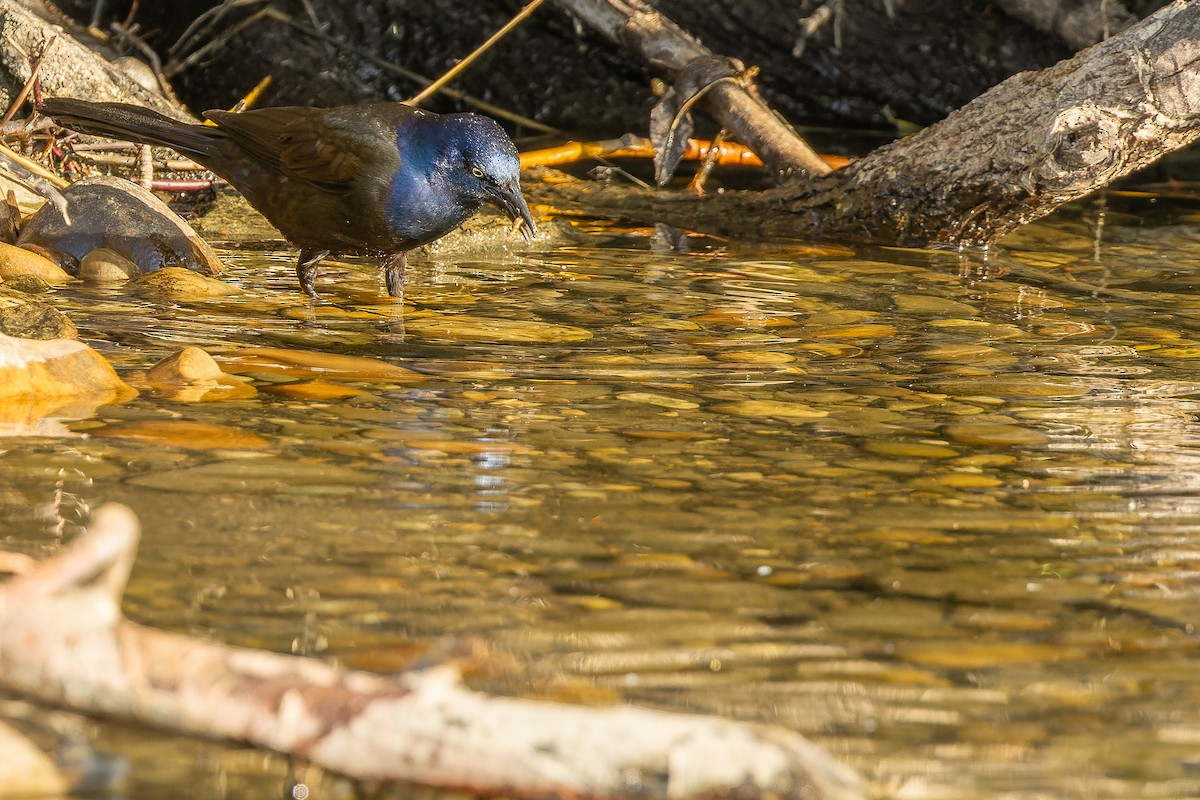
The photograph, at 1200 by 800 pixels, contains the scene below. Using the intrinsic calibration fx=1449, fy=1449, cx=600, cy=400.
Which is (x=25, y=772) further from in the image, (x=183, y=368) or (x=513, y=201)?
(x=513, y=201)

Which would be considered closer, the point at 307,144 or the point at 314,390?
the point at 314,390

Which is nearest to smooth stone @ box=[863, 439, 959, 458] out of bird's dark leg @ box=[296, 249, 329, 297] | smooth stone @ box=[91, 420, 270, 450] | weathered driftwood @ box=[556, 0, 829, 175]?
smooth stone @ box=[91, 420, 270, 450]

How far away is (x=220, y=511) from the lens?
112 inches

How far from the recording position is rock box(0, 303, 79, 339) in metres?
4.16

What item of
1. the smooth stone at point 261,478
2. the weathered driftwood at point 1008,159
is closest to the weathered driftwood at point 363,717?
the smooth stone at point 261,478

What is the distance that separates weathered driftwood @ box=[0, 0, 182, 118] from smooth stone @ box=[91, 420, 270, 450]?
4.06 meters

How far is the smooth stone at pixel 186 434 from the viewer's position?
10.8 feet

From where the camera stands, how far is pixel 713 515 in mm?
2996

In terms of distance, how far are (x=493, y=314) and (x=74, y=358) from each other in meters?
1.72

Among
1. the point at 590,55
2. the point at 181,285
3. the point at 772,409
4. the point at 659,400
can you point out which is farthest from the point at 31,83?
the point at 590,55

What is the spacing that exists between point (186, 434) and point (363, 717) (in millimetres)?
1685

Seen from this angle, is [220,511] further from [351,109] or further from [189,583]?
[351,109]

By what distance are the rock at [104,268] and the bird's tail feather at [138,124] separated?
524 millimetres

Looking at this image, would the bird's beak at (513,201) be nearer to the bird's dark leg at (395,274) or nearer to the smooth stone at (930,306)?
the bird's dark leg at (395,274)
